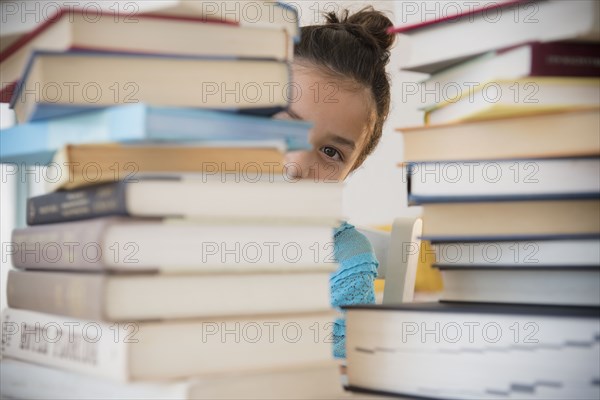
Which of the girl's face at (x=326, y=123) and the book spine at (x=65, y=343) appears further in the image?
the girl's face at (x=326, y=123)

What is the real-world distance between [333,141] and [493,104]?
2.88ft

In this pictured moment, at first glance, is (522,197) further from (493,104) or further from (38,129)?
(38,129)

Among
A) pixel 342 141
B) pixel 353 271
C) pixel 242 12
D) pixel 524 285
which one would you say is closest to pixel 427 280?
pixel 353 271

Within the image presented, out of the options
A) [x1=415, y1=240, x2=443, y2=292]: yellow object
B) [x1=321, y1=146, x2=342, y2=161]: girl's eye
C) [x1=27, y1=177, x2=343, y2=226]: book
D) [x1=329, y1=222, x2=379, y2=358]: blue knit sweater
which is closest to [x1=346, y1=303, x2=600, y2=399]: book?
[x1=27, y1=177, x2=343, y2=226]: book

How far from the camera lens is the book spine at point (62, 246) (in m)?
0.61

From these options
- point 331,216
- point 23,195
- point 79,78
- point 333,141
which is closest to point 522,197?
point 331,216

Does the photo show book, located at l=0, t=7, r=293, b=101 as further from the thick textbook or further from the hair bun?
the hair bun

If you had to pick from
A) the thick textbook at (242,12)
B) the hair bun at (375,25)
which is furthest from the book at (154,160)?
the hair bun at (375,25)

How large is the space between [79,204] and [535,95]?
396 mm

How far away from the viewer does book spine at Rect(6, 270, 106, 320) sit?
0.61 meters

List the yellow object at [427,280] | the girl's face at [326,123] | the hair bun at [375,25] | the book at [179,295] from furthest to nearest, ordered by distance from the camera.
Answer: the yellow object at [427,280] → the hair bun at [375,25] → the girl's face at [326,123] → the book at [179,295]

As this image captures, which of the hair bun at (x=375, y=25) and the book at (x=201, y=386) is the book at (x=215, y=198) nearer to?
the book at (x=201, y=386)

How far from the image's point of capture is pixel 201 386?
61cm

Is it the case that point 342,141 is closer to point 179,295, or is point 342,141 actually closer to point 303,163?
point 303,163
